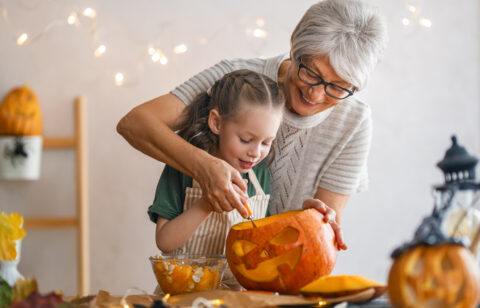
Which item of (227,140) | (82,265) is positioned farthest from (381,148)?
(82,265)

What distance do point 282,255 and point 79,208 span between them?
4.55ft

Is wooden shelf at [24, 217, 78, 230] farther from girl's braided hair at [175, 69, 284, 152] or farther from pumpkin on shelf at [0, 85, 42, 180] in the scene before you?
girl's braided hair at [175, 69, 284, 152]

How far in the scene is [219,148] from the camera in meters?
1.15

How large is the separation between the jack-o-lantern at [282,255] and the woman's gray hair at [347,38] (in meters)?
0.36

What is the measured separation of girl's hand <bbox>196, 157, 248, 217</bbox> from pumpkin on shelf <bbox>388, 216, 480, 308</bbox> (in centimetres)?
39

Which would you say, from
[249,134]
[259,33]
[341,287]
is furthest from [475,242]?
[259,33]

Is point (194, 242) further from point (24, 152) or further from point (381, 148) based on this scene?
point (381, 148)

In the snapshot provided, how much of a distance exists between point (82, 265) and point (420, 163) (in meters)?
1.49

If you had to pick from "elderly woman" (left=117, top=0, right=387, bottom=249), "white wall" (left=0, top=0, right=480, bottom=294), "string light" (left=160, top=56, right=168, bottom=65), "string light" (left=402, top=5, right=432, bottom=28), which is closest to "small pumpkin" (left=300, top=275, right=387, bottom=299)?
"elderly woman" (left=117, top=0, right=387, bottom=249)

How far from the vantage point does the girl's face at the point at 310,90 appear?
1.05 meters

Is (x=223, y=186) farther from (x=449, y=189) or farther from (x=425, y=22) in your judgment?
(x=425, y=22)

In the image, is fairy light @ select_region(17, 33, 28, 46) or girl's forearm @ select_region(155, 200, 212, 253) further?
fairy light @ select_region(17, 33, 28, 46)

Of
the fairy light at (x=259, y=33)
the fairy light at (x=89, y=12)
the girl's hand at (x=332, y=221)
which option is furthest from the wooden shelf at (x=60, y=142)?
the girl's hand at (x=332, y=221)

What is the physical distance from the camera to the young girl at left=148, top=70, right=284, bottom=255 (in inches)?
41.4
